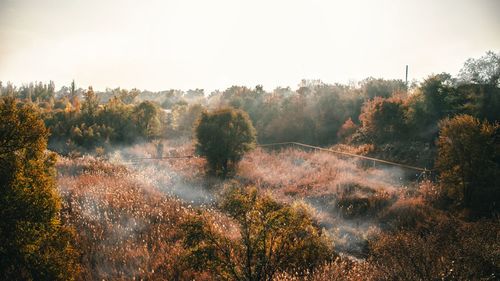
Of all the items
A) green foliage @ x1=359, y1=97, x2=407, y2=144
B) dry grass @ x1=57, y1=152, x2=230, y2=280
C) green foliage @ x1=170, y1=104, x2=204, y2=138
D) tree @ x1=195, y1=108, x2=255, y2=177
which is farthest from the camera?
green foliage @ x1=170, y1=104, x2=204, y2=138

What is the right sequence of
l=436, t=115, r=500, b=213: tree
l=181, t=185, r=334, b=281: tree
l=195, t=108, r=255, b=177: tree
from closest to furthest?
1. l=181, t=185, r=334, b=281: tree
2. l=436, t=115, r=500, b=213: tree
3. l=195, t=108, r=255, b=177: tree

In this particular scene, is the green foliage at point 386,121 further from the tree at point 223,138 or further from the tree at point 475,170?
the tree at point 475,170

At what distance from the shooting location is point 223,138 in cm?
1647

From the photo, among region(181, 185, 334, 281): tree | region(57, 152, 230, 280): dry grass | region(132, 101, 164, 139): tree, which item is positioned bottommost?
region(57, 152, 230, 280): dry grass

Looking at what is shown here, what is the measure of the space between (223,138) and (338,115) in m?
17.1

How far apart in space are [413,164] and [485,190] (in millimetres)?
6981

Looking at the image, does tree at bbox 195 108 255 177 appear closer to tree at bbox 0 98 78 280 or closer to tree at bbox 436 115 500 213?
tree at bbox 436 115 500 213

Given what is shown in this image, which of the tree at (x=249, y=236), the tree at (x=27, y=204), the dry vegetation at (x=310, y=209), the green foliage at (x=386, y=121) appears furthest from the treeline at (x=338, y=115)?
the tree at (x=27, y=204)

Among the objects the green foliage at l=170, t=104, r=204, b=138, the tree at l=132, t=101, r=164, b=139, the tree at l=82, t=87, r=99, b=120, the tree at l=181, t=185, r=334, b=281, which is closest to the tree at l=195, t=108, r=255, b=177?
the tree at l=181, t=185, r=334, b=281

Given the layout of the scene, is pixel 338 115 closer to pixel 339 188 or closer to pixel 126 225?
pixel 339 188

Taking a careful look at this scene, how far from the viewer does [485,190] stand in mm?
11352

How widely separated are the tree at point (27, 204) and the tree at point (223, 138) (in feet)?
36.1

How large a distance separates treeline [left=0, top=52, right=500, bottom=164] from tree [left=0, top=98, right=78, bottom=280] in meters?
16.9

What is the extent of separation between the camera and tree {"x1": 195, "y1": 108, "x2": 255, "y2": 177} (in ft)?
54.3
